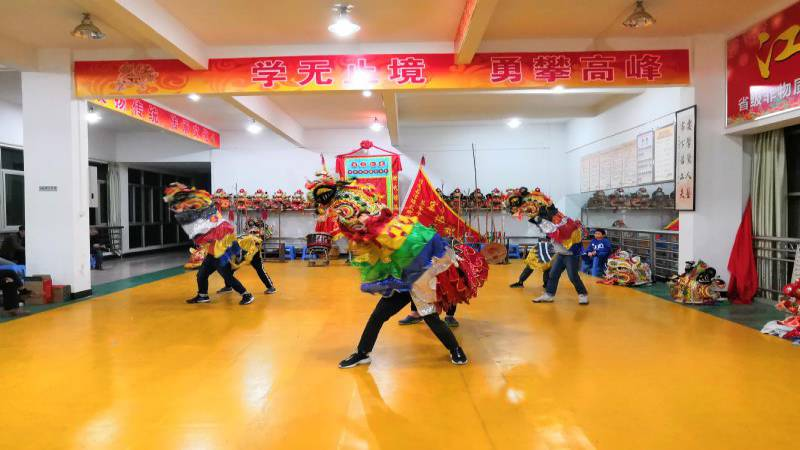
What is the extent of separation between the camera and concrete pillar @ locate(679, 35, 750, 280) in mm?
5871

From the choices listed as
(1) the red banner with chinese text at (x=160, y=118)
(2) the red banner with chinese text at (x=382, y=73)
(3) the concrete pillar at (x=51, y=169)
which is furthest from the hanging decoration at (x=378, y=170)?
(3) the concrete pillar at (x=51, y=169)

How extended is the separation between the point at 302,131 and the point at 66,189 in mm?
5864

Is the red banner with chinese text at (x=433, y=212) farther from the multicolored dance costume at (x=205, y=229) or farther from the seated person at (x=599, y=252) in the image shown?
the multicolored dance costume at (x=205, y=229)

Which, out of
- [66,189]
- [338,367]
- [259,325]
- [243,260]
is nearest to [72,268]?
[66,189]

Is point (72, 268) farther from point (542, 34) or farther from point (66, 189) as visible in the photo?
point (542, 34)

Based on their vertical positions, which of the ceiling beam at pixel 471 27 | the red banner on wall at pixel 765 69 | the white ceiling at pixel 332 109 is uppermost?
the white ceiling at pixel 332 109

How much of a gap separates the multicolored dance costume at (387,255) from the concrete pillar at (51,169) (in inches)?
184

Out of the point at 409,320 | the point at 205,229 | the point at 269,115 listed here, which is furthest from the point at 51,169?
the point at 409,320

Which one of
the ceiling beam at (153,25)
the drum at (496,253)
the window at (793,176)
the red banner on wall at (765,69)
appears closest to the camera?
the ceiling beam at (153,25)

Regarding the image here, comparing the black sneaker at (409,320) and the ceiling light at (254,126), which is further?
the ceiling light at (254,126)

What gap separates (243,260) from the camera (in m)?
6.16

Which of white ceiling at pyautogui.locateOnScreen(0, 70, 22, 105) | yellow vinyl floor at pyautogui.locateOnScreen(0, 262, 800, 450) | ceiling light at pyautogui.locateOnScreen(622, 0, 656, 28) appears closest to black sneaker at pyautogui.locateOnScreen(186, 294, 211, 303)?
yellow vinyl floor at pyautogui.locateOnScreen(0, 262, 800, 450)

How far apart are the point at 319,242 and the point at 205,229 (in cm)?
454

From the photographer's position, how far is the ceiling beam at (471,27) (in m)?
4.48
